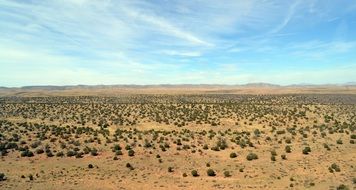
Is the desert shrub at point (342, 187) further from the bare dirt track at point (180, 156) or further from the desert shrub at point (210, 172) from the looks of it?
the desert shrub at point (210, 172)

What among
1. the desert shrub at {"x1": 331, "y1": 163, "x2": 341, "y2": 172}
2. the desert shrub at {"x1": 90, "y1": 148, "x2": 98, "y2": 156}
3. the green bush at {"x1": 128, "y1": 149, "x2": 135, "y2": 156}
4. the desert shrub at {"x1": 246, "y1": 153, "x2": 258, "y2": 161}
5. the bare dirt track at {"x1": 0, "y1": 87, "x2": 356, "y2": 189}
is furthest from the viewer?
the desert shrub at {"x1": 90, "y1": 148, "x2": 98, "y2": 156}

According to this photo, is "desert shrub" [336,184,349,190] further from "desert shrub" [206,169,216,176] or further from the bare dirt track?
"desert shrub" [206,169,216,176]

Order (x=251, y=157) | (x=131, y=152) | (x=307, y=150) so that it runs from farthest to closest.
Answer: (x=131, y=152)
(x=307, y=150)
(x=251, y=157)

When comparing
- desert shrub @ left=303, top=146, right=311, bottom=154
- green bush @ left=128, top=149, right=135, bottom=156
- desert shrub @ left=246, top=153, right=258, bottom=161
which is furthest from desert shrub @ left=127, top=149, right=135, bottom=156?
desert shrub @ left=303, top=146, right=311, bottom=154

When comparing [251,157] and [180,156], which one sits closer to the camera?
[251,157]

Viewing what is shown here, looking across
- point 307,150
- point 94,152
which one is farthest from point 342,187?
point 94,152

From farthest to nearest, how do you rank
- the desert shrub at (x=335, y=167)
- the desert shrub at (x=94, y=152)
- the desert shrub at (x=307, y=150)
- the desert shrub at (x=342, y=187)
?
the desert shrub at (x=94, y=152)
the desert shrub at (x=307, y=150)
the desert shrub at (x=335, y=167)
the desert shrub at (x=342, y=187)

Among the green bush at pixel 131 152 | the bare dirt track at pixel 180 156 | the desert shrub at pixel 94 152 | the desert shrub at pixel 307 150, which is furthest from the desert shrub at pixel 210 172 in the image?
the desert shrub at pixel 94 152

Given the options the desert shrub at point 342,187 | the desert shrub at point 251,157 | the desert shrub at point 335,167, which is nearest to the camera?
the desert shrub at point 342,187

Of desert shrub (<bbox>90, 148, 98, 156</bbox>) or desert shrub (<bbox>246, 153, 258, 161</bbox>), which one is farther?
desert shrub (<bbox>90, 148, 98, 156</bbox>)

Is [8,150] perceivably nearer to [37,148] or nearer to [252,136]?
[37,148]

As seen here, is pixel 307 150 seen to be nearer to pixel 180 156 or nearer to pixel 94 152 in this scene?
pixel 180 156
